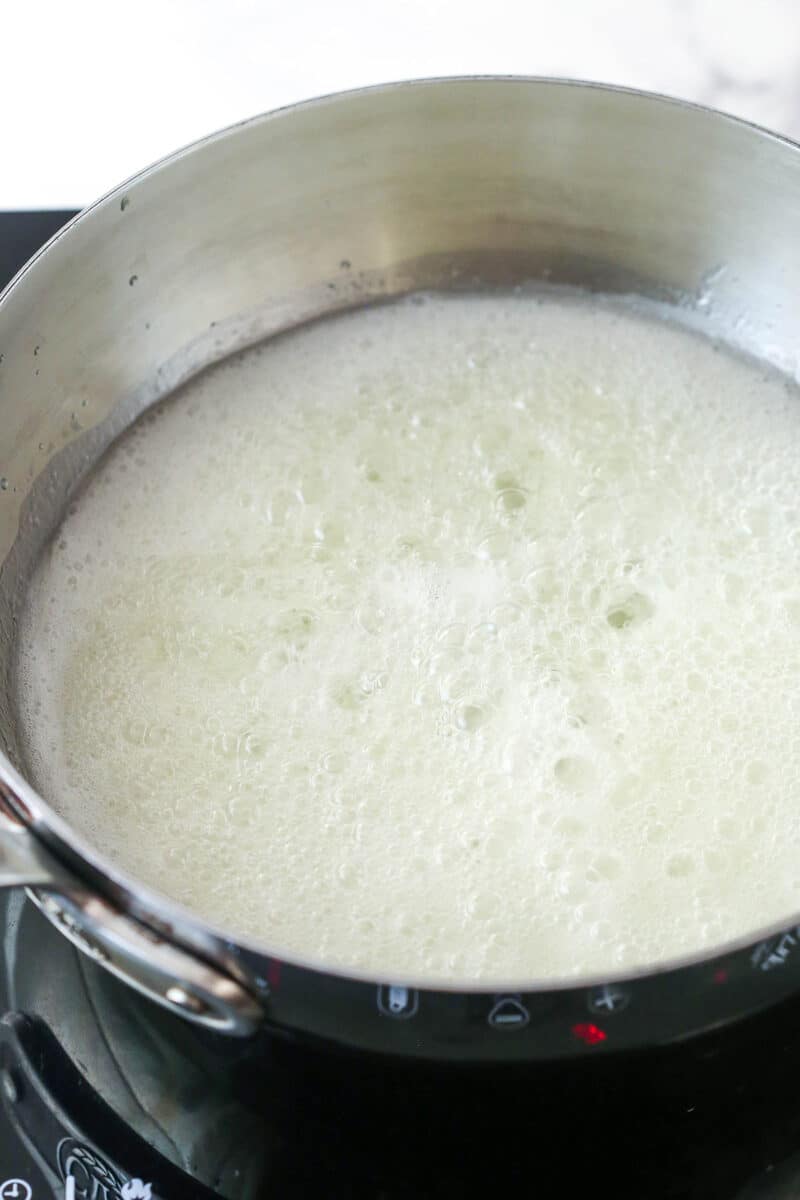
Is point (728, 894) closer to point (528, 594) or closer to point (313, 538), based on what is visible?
point (528, 594)

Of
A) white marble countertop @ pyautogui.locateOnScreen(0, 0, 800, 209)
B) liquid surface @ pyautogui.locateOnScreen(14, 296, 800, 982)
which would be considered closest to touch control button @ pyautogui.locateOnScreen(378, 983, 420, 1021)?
liquid surface @ pyautogui.locateOnScreen(14, 296, 800, 982)

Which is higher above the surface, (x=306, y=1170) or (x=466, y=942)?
(x=466, y=942)

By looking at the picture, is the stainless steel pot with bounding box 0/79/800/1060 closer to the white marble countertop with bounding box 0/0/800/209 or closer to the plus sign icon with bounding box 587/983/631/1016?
the white marble countertop with bounding box 0/0/800/209

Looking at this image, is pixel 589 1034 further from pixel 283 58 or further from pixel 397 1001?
pixel 283 58

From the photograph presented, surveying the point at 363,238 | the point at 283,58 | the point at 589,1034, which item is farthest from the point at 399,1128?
the point at 283,58

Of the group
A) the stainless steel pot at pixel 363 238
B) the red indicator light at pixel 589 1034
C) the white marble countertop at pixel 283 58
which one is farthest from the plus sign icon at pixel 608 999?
the white marble countertop at pixel 283 58

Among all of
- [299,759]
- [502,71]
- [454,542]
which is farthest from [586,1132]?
[502,71]
